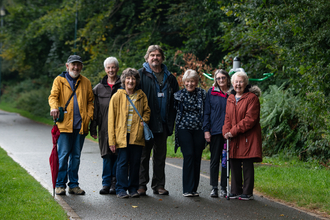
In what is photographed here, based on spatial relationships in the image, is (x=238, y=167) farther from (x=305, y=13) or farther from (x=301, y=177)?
(x=305, y=13)

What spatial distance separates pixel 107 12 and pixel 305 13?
14.6 meters

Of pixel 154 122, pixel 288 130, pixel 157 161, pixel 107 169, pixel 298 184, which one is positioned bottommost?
pixel 298 184

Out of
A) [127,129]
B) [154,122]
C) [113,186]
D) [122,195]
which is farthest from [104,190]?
[154,122]

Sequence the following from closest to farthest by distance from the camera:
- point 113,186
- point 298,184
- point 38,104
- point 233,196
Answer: point 233,196 → point 113,186 → point 298,184 → point 38,104

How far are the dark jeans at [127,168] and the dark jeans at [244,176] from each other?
4.86 ft

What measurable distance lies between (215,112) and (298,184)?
2059 mm

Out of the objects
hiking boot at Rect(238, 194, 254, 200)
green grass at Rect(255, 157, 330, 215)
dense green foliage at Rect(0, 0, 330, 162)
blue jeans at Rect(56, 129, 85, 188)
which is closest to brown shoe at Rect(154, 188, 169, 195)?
hiking boot at Rect(238, 194, 254, 200)

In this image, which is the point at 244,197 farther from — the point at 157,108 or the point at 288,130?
the point at 288,130

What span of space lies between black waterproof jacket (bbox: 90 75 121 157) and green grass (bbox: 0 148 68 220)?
1.13m

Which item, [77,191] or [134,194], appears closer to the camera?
[134,194]

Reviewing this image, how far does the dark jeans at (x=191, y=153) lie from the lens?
20.4ft

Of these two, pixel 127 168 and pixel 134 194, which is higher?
pixel 127 168

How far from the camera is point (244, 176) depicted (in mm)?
6125

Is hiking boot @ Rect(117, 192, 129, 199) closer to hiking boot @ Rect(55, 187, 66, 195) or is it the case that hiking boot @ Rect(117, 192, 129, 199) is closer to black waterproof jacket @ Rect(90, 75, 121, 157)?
black waterproof jacket @ Rect(90, 75, 121, 157)
